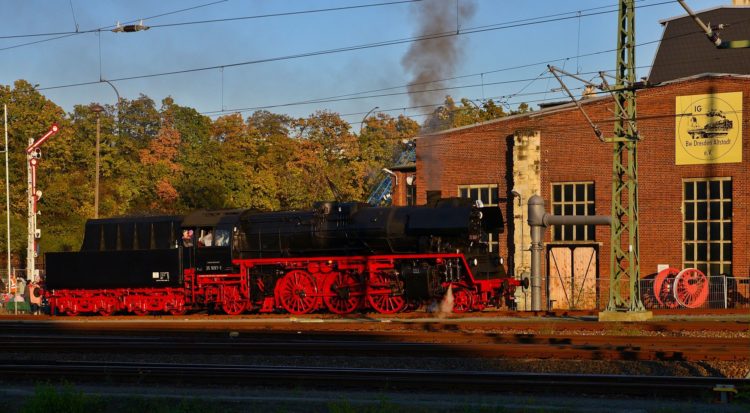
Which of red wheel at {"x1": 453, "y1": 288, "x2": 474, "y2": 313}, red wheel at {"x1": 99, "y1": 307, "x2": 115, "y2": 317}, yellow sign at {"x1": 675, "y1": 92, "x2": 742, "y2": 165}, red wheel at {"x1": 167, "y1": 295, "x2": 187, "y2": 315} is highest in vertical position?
A: yellow sign at {"x1": 675, "y1": 92, "x2": 742, "y2": 165}

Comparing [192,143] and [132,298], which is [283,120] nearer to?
[192,143]

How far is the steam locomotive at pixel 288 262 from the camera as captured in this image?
1021 inches

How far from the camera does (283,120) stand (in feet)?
305

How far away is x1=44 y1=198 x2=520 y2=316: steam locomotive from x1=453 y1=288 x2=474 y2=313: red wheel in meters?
0.03

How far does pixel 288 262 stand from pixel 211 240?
296 centimetres

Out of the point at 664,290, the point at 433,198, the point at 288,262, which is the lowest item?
the point at 664,290

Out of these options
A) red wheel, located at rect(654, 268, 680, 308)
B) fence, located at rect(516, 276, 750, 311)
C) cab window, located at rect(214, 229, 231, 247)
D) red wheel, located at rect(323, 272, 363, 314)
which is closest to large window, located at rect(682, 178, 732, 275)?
fence, located at rect(516, 276, 750, 311)

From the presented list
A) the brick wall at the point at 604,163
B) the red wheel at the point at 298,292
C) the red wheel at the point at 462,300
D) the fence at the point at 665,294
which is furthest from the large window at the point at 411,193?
the red wheel at the point at 462,300

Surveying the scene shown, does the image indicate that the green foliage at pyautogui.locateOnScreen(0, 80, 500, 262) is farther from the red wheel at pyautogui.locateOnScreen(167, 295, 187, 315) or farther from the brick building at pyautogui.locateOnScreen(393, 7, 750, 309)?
the red wheel at pyautogui.locateOnScreen(167, 295, 187, 315)

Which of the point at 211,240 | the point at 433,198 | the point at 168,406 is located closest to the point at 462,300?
the point at 433,198

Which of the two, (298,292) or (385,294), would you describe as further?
(298,292)

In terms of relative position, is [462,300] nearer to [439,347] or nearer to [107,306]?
[439,347]

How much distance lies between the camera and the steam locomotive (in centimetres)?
2594

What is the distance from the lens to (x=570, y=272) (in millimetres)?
39188
